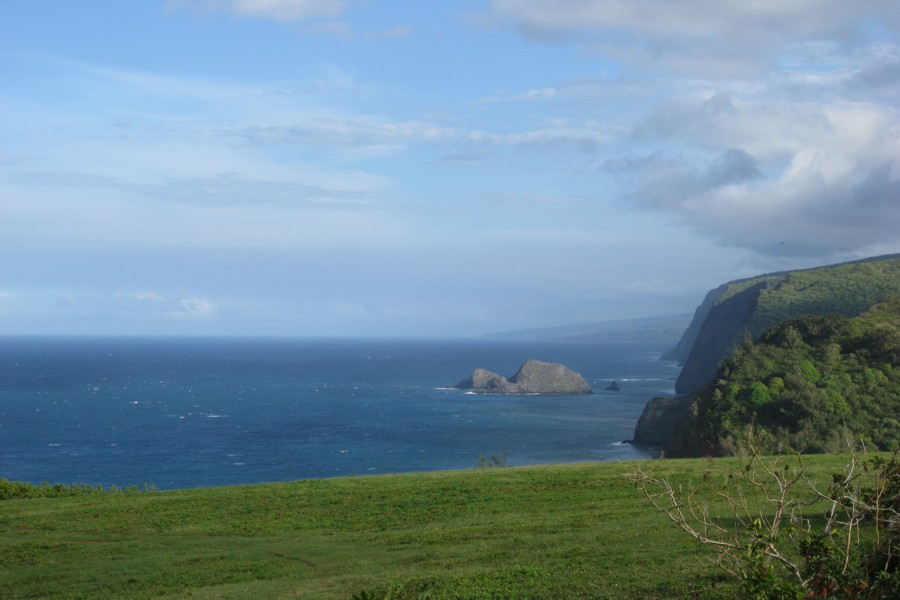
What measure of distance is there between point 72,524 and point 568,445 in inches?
2171

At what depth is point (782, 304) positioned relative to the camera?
10412cm

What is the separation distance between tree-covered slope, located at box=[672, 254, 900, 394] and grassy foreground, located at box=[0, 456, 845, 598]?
7206 cm

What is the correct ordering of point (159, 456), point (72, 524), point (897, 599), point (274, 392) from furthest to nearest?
point (274, 392) → point (159, 456) → point (72, 524) → point (897, 599)

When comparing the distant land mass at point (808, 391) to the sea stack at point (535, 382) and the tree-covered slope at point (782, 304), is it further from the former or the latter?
the sea stack at point (535, 382)

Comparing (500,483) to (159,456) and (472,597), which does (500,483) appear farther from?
(159,456)

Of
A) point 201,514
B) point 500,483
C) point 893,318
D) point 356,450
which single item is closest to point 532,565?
point 500,483

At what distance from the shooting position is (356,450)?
71.5 meters

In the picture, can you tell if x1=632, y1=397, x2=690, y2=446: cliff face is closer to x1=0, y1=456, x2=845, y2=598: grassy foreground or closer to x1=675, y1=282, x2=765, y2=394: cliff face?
x1=675, y1=282, x2=765, y2=394: cliff face

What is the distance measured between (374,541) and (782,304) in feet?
316

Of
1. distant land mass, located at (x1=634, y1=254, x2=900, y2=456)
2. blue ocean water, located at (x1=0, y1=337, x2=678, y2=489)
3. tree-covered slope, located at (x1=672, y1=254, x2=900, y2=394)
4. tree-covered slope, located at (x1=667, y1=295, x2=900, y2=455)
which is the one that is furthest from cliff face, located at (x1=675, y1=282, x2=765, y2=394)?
tree-covered slope, located at (x1=667, y1=295, x2=900, y2=455)

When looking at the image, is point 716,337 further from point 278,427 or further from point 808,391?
point 808,391

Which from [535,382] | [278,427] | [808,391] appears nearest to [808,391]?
[808,391]

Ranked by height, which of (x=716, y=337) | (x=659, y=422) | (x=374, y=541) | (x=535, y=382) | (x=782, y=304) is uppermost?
(x=782, y=304)

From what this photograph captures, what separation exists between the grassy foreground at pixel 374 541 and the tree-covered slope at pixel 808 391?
1938 centimetres
